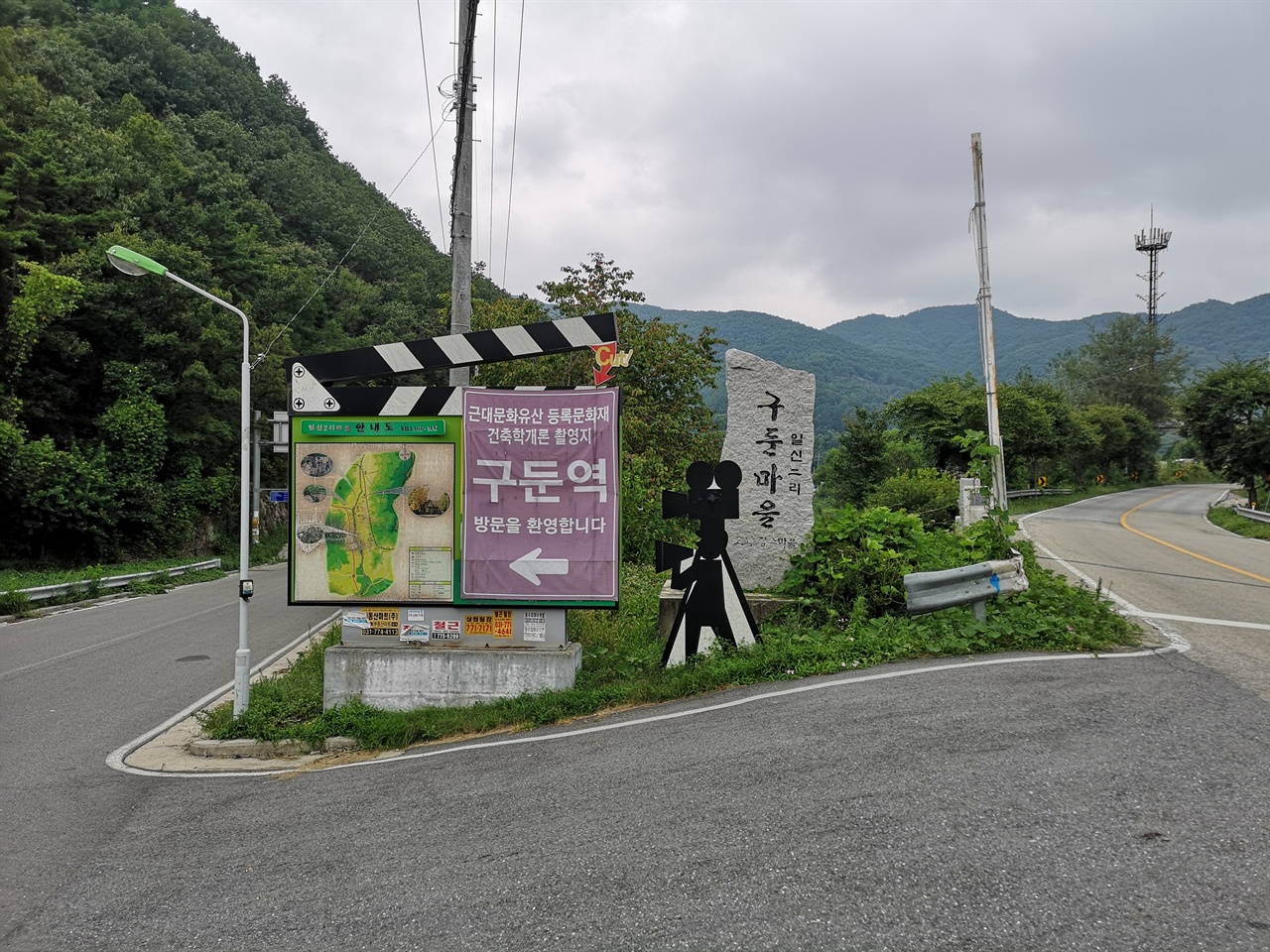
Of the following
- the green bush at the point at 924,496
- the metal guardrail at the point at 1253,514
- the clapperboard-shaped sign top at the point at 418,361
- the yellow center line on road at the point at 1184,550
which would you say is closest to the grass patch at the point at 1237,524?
the metal guardrail at the point at 1253,514

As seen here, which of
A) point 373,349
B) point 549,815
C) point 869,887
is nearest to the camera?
point 869,887

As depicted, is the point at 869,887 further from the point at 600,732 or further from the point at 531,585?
the point at 531,585

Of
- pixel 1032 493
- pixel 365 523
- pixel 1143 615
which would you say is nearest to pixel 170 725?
pixel 365 523

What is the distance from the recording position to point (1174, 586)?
12484 millimetres

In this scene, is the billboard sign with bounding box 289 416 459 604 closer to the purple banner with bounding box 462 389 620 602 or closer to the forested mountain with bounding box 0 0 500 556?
the purple banner with bounding box 462 389 620 602

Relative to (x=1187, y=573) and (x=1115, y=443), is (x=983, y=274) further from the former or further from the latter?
(x=1115, y=443)

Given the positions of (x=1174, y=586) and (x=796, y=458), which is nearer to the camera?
(x=796, y=458)

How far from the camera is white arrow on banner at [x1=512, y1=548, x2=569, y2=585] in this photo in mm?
8195

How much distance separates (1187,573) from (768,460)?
9572mm

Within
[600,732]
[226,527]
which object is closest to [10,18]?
[226,527]

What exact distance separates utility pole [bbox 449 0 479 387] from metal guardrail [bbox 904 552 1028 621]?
6545 millimetres

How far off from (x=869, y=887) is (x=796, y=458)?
22.4 feet

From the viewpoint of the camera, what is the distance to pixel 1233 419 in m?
32.1

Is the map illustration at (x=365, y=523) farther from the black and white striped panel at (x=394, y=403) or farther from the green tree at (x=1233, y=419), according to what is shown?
the green tree at (x=1233, y=419)
